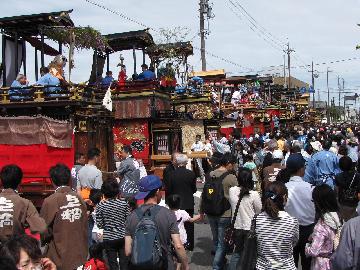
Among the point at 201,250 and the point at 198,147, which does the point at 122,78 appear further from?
the point at 201,250

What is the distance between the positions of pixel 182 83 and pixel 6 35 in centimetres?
1191

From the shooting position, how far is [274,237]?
17.7 ft

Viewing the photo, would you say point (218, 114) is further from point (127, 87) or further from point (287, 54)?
point (287, 54)

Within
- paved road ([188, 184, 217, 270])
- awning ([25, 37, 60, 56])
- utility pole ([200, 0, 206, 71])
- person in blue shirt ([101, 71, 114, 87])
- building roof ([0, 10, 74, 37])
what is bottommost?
paved road ([188, 184, 217, 270])

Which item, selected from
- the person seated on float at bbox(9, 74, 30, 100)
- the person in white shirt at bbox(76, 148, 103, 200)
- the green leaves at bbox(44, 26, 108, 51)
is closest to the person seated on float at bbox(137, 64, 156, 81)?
the green leaves at bbox(44, 26, 108, 51)

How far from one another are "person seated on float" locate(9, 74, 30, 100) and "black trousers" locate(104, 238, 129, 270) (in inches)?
391

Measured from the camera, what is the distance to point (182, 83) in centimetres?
2706

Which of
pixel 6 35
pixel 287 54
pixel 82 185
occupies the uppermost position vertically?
pixel 287 54

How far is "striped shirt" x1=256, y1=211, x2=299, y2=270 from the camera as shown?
5.39 meters

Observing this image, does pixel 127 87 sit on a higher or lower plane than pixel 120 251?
higher

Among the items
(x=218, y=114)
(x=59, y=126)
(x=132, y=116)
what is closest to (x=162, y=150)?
(x=132, y=116)

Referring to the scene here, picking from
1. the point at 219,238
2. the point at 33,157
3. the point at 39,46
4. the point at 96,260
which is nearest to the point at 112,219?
the point at 96,260

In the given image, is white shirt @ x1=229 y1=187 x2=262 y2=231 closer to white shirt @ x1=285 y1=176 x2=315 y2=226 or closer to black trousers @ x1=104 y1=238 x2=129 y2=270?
white shirt @ x1=285 y1=176 x2=315 y2=226

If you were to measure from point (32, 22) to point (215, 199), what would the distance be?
1078 centimetres
